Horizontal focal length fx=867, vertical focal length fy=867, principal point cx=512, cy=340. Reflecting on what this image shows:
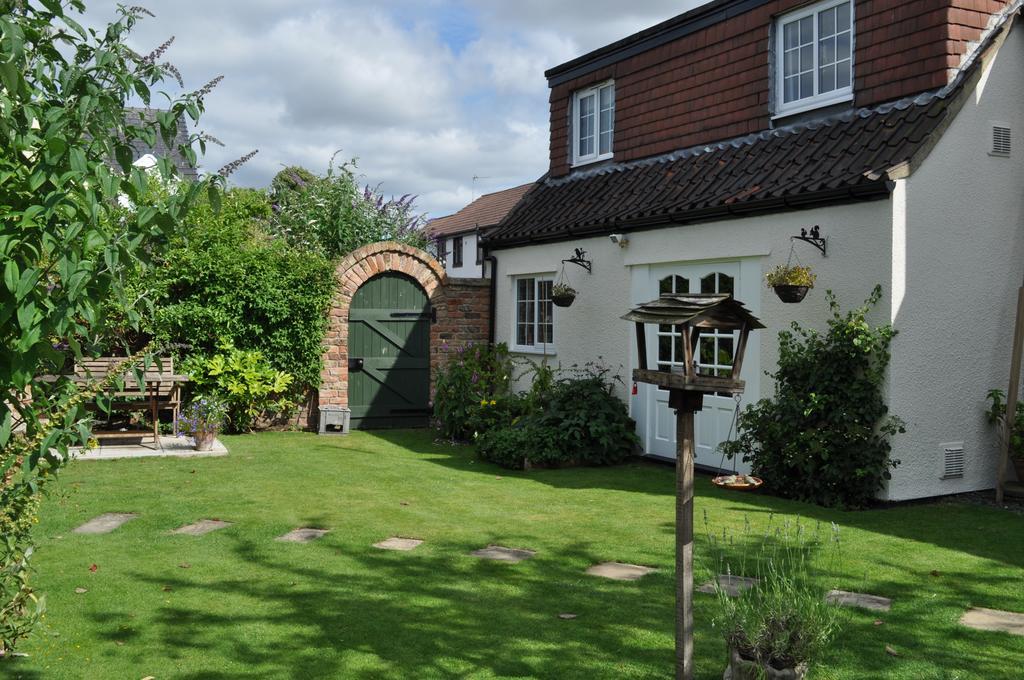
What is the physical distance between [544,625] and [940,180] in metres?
6.22

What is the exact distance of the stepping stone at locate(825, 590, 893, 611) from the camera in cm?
529

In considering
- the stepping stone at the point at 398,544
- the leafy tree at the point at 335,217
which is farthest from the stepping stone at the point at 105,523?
the leafy tree at the point at 335,217

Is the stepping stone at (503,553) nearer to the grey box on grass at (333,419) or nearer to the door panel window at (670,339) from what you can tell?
the door panel window at (670,339)

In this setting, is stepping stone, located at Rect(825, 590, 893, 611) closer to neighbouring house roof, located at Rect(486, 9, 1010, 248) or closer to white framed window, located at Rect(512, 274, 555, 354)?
neighbouring house roof, located at Rect(486, 9, 1010, 248)

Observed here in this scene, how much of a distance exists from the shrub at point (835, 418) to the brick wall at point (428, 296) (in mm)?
7040

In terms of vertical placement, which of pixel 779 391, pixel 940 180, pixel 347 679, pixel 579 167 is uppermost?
pixel 579 167

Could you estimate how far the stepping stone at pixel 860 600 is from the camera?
529 cm

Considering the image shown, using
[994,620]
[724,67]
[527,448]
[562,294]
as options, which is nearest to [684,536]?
[994,620]

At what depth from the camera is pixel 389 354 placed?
571 inches

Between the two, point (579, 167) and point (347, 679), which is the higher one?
point (579, 167)

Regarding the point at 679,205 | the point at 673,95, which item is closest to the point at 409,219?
the point at 673,95

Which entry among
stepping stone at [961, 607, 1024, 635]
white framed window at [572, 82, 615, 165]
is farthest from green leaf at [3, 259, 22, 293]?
white framed window at [572, 82, 615, 165]

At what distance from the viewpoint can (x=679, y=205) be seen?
10.5 m

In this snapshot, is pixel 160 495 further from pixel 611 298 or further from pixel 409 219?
pixel 409 219
